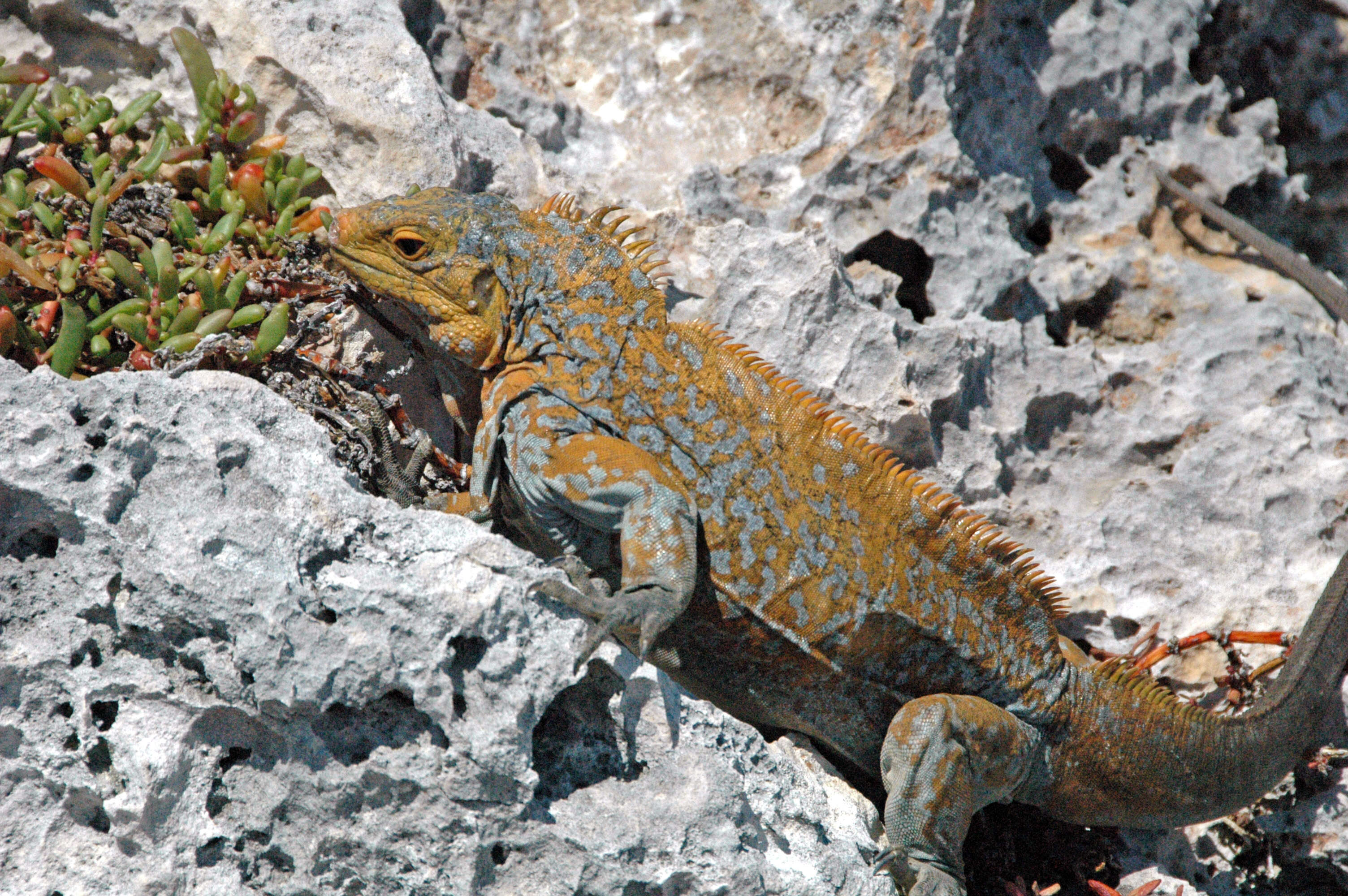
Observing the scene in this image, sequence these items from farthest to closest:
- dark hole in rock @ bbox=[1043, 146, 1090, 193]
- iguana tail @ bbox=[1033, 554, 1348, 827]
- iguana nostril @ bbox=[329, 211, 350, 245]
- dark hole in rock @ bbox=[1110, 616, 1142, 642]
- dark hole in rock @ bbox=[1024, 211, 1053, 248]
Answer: dark hole in rock @ bbox=[1043, 146, 1090, 193], dark hole in rock @ bbox=[1024, 211, 1053, 248], dark hole in rock @ bbox=[1110, 616, 1142, 642], iguana tail @ bbox=[1033, 554, 1348, 827], iguana nostril @ bbox=[329, 211, 350, 245]

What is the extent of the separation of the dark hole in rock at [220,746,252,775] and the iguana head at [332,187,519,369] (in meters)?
1.69

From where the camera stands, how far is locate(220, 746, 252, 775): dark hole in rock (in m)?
3.01

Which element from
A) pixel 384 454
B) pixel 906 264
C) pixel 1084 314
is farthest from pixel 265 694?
pixel 1084 314

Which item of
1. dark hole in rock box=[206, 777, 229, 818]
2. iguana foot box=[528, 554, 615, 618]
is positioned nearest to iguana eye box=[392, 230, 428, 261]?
iguana foot box=[528, 554, 615, 618]

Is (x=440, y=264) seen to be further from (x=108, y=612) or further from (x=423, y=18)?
(x=423, y=18)

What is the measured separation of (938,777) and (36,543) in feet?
10.6

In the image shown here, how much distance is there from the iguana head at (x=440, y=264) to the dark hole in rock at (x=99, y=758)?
6.04ft

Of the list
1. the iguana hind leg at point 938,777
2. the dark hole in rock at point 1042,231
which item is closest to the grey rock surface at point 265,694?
the iguana hind leg at point 938,777

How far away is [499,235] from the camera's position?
4.06m

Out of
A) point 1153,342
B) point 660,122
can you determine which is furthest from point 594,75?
point 1153,342

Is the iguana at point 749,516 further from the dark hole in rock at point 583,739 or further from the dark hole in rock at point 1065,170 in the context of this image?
the dark hole in rock at point 1065,170

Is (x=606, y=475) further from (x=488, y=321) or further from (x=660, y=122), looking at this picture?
(x=660, y=122)

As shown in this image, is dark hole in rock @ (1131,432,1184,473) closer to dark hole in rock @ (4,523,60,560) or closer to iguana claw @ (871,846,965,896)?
iguana claw @ (871,846,965,896)

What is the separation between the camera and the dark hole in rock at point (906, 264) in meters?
5.22
